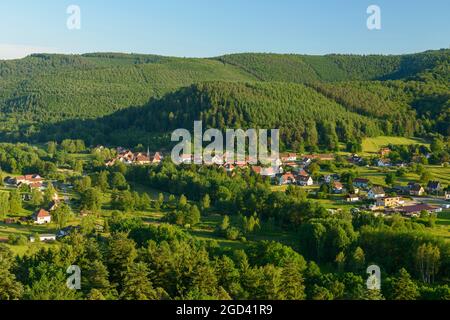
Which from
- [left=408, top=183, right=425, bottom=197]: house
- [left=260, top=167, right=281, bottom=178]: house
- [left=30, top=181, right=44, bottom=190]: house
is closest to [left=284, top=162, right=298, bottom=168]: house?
[left=260, top=167, right=281, bottom=178]: house

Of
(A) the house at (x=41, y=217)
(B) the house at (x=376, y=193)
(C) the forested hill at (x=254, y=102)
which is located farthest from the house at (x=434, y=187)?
(A) the house at (x=41, y=217)

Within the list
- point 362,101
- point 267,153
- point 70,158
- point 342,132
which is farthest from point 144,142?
point 362,101

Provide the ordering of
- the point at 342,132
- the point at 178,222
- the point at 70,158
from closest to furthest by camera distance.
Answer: the point at 178,222
the point at 70,158
the point at 342,132

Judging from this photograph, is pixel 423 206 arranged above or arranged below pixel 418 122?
below

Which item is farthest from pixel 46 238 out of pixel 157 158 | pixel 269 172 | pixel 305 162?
pixel 305 162

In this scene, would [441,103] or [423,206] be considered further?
[441,103]

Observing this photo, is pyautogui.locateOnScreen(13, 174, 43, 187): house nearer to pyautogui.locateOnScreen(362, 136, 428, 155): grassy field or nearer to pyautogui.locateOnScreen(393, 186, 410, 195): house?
pyautogui.locateOnScreen(393, 186, 410, 195): house
